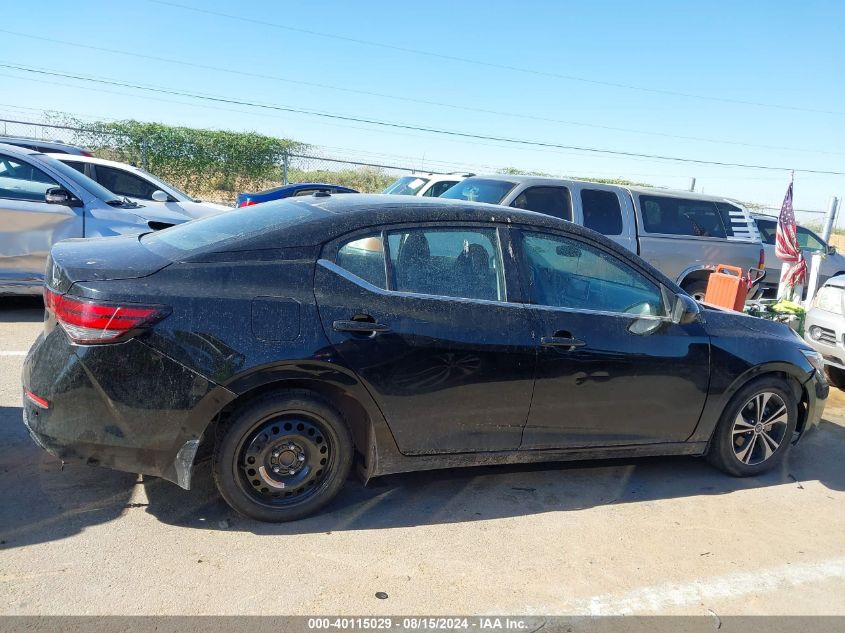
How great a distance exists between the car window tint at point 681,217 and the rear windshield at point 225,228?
19.4ft

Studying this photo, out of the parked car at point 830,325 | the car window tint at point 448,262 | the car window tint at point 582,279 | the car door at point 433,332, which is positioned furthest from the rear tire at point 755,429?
the parked car at point 830,325

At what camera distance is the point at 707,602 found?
10.7 ft

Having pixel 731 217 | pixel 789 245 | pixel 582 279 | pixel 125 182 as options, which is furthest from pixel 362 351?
pixel 731 217

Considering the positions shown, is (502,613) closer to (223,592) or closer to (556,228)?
(223,592)

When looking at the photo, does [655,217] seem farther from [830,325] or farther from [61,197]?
[61,197]

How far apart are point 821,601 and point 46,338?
387 cm

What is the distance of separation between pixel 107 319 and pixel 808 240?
42.8 feet

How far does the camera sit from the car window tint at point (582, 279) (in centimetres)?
394

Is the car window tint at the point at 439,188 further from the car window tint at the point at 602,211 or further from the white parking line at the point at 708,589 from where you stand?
the white parking line at the point at 708,589

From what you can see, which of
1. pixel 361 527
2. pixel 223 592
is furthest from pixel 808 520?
pixel 223 592

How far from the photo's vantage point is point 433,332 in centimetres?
356

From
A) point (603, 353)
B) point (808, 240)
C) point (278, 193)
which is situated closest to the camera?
point (603, 353)

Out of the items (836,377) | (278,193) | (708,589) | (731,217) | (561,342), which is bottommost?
(708,589)

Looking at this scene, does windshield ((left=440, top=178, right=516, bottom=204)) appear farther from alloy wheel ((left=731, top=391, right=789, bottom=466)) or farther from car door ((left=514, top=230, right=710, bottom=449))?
alloy wheel ((left=731, top=391, right=789, bottom=466))
